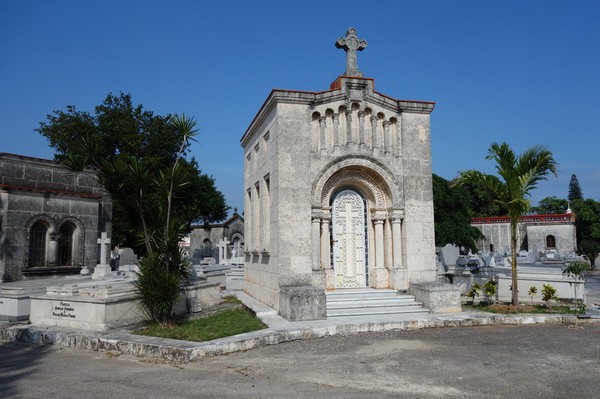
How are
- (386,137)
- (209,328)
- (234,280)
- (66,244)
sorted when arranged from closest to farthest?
(209,328), (386,137), (234,280), (66,244)

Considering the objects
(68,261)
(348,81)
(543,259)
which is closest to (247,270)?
(348,81)

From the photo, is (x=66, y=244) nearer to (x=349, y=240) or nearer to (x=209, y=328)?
(x=209, y=328)

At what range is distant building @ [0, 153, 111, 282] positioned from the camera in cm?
1870

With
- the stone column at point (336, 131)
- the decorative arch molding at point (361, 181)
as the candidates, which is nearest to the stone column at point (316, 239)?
the decorative arch molding at point (361, 181)

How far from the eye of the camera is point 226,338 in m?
8.74

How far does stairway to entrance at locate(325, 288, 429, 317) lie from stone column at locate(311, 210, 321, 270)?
91cm

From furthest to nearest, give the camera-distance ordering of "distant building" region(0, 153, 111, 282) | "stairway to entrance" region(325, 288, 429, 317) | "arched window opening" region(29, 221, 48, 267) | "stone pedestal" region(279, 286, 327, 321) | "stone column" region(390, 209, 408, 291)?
1. "arched window opening" region(29, 221, 48, 267)
2. "distant building" region(0, 153, 111, 282)
3. "stone column" region(390, 209, 408, 291)
4. "stairway to entrance" region(325, 288, 429, 317)
5. "stone pedestal" region(279, 286, 327, 321)

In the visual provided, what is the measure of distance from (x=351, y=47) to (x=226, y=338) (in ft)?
30.7

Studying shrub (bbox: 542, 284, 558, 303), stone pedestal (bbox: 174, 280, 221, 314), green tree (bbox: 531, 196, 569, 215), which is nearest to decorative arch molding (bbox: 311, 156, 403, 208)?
stone pedestal (bbox: 174, 280, 221, 314)

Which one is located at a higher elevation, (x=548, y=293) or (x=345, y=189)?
(x=345, y=189)

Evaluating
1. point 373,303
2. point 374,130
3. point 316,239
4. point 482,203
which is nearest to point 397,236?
point 373,303

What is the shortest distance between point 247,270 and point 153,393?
10.4 m

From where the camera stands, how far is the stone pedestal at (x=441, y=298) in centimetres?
1152

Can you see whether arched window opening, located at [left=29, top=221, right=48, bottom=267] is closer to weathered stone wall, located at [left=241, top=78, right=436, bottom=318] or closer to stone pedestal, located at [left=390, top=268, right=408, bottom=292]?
weathered stone wall, located at [left=241, top=78, right=436, bottom=318]
